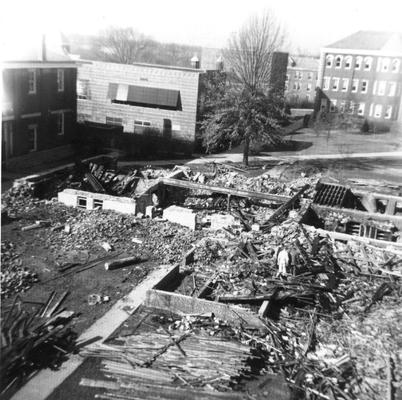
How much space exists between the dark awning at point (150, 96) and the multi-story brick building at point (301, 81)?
→ 880 inches

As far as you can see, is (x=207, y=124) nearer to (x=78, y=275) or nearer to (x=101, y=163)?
(x=101, y=163)

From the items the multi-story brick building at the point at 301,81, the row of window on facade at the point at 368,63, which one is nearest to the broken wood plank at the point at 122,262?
the row of window on facade at the point at 368,63

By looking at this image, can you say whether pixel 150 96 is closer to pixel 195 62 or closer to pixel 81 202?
pixel 195 62

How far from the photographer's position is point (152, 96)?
2966 centimetres

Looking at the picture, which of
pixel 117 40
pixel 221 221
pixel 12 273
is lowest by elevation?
pixel 221 221

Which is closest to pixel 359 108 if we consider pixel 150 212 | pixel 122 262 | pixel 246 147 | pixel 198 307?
pixel 246 147

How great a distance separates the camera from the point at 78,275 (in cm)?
1320

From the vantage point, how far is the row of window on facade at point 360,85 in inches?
1570

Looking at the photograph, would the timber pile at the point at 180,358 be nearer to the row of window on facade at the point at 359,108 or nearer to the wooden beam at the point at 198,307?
the wooden beam at the point at 198,307

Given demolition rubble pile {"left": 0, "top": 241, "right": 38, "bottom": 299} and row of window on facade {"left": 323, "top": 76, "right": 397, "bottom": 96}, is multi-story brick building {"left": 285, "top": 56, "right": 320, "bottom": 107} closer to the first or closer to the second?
row of window on facade {"left": 323, "top": 76, "right": 397, "bottom": 96}

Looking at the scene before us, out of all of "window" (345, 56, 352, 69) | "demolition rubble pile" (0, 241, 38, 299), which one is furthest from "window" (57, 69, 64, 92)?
"window" (345, 56, 352, 69)

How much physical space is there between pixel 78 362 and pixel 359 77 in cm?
3602

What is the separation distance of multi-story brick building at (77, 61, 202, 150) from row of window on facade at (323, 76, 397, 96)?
17.5 meters

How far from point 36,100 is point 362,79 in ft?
112
